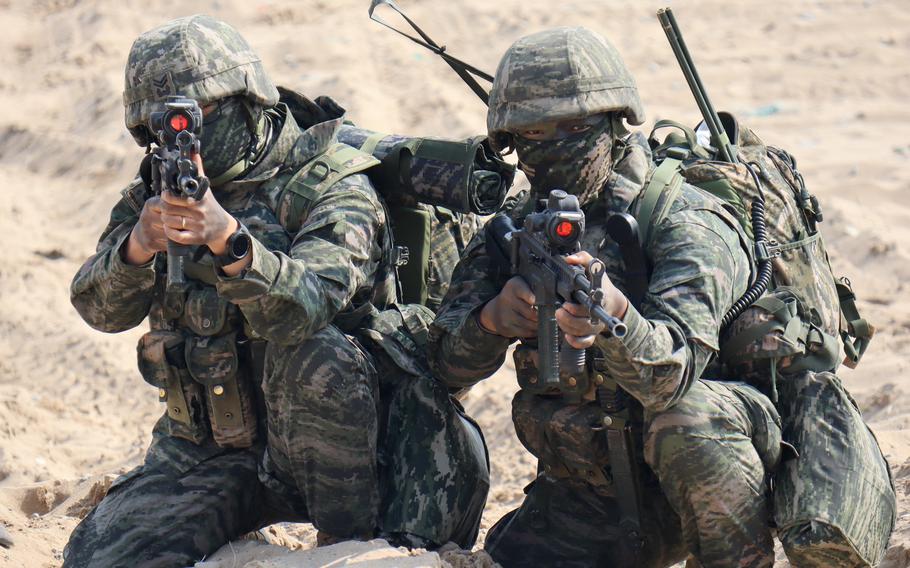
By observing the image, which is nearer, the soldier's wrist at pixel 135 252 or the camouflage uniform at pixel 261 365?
the soldier's wrist at pixel 135 252

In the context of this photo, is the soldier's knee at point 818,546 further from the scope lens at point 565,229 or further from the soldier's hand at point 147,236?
the soldier's hand at point 147,236

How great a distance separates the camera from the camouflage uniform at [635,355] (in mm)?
→ 4797

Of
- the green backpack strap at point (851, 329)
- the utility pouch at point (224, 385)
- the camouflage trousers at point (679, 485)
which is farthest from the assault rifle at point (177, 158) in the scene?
the green backpack strap at point (851, 329)

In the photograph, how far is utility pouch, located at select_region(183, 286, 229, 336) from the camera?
5.35m

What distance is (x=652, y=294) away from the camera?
4.85 meters

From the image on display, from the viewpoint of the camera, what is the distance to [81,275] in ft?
18.0

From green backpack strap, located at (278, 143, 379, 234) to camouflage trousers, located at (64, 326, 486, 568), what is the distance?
1.47 feet

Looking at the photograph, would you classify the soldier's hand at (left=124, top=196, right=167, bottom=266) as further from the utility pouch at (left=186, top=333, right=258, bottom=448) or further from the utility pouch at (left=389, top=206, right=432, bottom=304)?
the utility pouch at (left=389, top=206, right=432, bottom=304)

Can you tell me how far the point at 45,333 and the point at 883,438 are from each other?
5.31 meters

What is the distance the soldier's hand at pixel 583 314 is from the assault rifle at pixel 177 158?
1.12 meters

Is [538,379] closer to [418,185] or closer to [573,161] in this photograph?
[573,161]

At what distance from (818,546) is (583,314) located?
42.1 inches

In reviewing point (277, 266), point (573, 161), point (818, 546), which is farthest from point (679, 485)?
point (277, 266)

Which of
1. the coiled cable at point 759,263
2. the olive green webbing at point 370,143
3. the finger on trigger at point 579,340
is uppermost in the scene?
the olive green webbing at point 370,143
